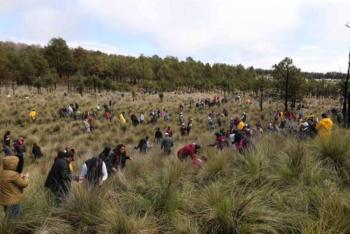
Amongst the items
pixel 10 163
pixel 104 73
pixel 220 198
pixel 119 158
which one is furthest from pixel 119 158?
pixel 104 73

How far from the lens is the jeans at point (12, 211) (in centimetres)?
525

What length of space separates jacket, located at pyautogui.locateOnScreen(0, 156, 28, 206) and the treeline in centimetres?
4871

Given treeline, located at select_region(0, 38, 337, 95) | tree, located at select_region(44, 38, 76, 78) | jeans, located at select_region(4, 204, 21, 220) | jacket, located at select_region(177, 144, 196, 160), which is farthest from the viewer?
tree, located at select_region(44, 38, 76, 78)

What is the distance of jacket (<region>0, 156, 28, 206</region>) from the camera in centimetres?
588

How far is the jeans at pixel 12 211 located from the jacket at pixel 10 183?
11cm

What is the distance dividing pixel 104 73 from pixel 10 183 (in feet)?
263

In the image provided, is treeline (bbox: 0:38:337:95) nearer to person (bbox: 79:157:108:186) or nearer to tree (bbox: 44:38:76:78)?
tree (bbox: 44:38:76:78)

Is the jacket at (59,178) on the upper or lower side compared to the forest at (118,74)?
lower

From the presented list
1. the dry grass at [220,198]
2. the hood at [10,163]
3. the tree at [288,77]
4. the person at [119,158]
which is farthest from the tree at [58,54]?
the hood at [10,163]

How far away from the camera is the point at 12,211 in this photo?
18.3 ft

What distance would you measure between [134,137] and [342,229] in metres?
18.9

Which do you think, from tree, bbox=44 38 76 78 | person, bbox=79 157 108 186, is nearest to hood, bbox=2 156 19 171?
person, bbox=79 157 108 186

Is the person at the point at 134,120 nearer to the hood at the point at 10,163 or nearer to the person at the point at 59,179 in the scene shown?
the person at the point at 59,179

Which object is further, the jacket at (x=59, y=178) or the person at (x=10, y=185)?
the jacket at (x=59, y=178)
